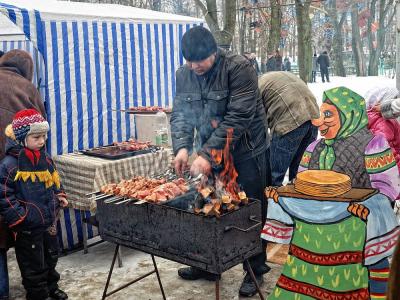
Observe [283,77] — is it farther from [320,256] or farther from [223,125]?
[320,256]

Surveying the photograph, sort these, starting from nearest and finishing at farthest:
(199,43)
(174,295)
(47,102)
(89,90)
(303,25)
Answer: (199,43), (174,295), (47,102), (89,90), (303,25)

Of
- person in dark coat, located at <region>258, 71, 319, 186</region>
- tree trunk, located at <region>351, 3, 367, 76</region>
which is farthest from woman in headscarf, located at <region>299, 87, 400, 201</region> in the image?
tree trunk, located at <region>351, 3, 367, 76</region>

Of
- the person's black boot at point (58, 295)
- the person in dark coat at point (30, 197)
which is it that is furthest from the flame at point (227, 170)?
the person's black boot at point (58, 295)

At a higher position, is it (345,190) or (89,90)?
(89,90)

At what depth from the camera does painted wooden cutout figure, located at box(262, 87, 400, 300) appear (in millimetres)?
3230

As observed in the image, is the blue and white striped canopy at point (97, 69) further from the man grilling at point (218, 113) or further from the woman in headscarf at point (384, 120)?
the woman in headscarf at point (384, 120)

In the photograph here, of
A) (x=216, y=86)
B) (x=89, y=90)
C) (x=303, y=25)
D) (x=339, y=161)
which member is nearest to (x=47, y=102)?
(x=89, y=90)

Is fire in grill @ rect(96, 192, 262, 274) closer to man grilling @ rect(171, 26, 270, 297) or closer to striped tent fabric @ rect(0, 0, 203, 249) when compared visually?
man grilling @ rect(171, 26, 270, 297)

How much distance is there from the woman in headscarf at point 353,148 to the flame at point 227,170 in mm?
798

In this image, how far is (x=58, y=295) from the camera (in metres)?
4.96

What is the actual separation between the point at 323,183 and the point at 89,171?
336 centimetres

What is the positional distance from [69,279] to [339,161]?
3524mm

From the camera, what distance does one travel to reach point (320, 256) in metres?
3.36

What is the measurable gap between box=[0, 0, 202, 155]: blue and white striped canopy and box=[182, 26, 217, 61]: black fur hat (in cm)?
265
